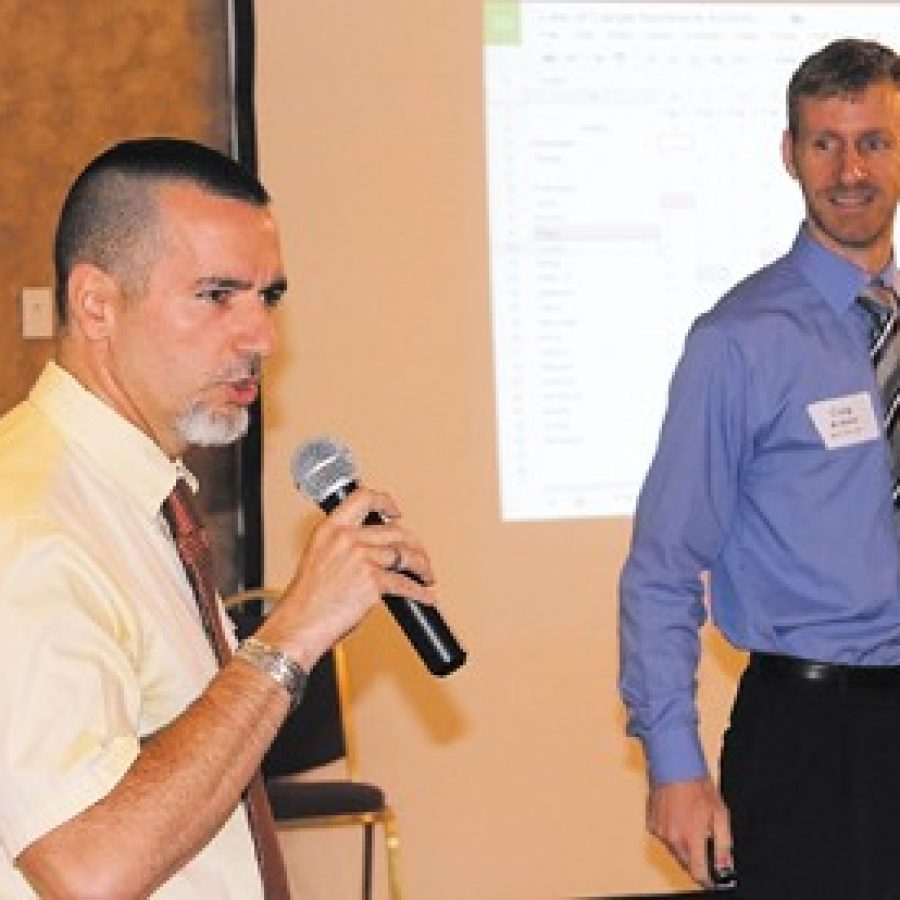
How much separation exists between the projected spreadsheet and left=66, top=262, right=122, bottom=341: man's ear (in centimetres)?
349

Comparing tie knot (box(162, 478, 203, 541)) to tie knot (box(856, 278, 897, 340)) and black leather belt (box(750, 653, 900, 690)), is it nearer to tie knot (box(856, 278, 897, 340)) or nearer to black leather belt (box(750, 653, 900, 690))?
black leather belt (box(750, 653, 900, 690))

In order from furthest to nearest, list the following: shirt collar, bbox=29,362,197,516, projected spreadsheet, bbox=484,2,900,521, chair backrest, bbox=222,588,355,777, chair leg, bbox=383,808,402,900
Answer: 1. projected spreadsheet, bbox=484,2,900,521
2. chair backrest, bbox=222,588,355,777
3. chair leg, bbox=383,808,402,900
4. shirt collar, bbox=29,362,197,516

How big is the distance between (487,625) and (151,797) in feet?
12.5

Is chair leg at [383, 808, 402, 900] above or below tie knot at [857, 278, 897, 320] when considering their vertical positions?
below

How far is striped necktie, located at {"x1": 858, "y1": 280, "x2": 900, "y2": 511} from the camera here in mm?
3217

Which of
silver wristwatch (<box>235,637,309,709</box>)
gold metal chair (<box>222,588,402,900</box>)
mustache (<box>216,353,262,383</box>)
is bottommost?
gold metal chair (<box>222,588,402,900</box>)

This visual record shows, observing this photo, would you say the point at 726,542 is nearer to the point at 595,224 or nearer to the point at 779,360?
the point at 779,360

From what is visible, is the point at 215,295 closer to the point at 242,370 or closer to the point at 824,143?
the point at 242,370

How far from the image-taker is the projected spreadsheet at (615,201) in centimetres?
552

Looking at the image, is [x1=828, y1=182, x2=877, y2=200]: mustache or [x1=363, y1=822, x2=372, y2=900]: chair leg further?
[x1=363, y1=822, x2=372, y2=900]: chair leg

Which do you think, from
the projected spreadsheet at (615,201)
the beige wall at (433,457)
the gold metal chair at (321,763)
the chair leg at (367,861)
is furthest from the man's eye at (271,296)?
the projected spreadsheet at (615,201)

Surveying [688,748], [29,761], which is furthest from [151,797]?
[688,748]

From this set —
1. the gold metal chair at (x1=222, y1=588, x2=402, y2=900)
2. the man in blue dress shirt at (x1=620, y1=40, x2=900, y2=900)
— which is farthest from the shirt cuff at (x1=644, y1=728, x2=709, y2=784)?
the gold metal chair at (x1=222, y1=588, x2=402, y2=900)

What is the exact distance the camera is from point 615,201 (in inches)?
221
